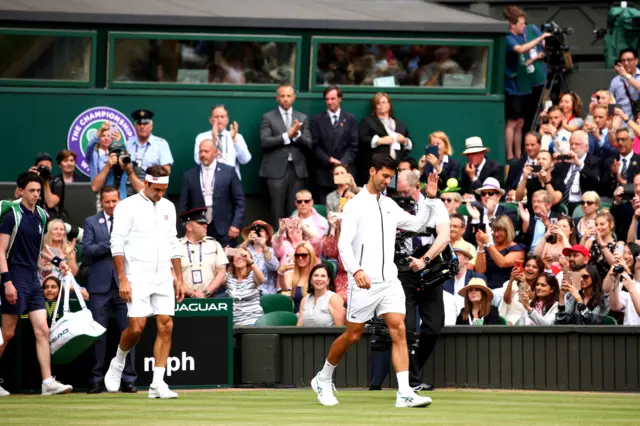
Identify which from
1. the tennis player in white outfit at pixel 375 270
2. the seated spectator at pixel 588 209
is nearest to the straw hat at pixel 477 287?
the seated spectator at pixel 588 209

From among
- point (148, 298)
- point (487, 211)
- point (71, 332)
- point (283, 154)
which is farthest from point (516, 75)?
point (148, 298)

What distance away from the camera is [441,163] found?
61.0ft

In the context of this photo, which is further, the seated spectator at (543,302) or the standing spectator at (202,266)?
the standing spectator at (202,266)

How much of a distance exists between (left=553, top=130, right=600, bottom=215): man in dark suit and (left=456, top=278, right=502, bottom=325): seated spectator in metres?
3.61

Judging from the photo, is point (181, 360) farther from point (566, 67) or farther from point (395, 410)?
point (566, 67)

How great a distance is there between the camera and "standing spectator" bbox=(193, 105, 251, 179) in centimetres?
1853

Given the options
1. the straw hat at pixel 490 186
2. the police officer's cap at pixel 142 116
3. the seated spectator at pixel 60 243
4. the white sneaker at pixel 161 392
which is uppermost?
the police officer's cap at pixel 142 116

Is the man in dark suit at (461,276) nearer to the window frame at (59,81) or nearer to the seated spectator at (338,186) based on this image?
the seated spectator at (338,186)

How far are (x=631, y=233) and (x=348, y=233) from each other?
600cm

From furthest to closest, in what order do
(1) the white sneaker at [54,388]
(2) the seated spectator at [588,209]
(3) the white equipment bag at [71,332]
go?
(2) the seated spectator at [588,209], (1) the white sneaker at [54,388], (3) the white equipment bag at [71,332]

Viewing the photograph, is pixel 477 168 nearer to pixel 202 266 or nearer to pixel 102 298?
pixel 202 266

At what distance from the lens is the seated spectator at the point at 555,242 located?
15820 millimetres

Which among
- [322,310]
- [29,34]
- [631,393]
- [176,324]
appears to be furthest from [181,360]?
[29,34]

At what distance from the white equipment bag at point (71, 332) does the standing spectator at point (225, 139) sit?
198 inches
